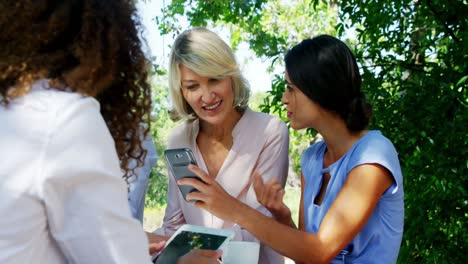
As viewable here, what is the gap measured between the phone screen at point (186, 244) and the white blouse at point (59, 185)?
32.5 inches

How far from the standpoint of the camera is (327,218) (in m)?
1.95

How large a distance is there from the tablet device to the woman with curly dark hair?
0.78 metres

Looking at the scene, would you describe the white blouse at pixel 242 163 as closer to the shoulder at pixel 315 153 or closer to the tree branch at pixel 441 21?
the shoulder at pixel 315 153

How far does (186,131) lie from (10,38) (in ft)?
5.65

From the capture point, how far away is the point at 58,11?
100 centimetres

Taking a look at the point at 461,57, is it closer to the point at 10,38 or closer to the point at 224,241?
the point at 224,241

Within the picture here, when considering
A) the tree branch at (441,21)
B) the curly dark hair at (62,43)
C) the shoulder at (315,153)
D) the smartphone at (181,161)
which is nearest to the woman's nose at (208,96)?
the shoulder at (315,153)

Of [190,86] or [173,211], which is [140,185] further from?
[190,86]

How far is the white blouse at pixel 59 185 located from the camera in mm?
894

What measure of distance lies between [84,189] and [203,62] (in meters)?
1.74

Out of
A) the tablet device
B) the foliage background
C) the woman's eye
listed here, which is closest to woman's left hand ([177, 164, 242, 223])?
the tablet device

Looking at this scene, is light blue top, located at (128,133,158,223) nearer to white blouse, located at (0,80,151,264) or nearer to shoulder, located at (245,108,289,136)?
shoulder, located at (245,108,289,136)

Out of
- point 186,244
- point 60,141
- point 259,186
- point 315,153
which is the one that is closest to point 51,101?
point 60,141

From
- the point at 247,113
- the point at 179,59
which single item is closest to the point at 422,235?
the point at 247,113
